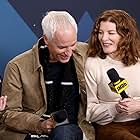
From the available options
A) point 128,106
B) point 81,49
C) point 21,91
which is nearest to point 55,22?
point 81,49

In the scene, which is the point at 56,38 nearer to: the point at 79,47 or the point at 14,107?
the point at 79,47

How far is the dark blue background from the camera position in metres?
2.23

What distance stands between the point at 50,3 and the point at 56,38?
55cm

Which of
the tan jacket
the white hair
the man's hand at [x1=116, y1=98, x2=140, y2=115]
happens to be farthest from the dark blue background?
the man's hand at [x1=116, y1=98, x2=140, y2=115]

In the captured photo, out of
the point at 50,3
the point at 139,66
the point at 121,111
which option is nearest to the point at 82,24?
the point at 50,3

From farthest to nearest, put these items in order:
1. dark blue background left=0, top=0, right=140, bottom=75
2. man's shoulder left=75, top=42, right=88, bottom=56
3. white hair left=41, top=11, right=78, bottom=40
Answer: dark blue background left=0, top=0, right=140, bottom=75 < man's shoulder left=75, top=42, right=88, bottom=56 < white hair left=41, top=11, right=78, bottom=40

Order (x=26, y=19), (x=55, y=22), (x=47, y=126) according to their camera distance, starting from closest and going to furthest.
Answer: (x=47, y=126)
(x=55, y=22)
(x=26, y=19)

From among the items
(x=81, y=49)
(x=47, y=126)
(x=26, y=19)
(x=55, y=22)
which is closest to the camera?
(x=47, y=126)

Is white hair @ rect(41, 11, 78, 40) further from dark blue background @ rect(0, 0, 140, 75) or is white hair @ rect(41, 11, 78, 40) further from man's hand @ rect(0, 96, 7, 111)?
dark blue background @ rect(0, 0, 140, 75)

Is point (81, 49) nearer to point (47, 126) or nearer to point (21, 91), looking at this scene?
point (21, 91)

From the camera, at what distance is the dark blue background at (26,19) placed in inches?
87.7

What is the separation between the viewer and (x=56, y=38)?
5.90ft

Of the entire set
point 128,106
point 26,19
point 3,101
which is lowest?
point 128,106

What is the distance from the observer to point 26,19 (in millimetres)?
2275
